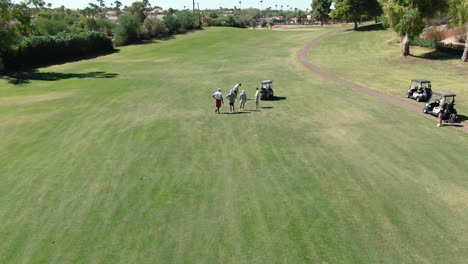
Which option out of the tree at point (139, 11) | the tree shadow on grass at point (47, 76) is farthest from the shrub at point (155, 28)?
the tree shadow on grass at point (47, 76)

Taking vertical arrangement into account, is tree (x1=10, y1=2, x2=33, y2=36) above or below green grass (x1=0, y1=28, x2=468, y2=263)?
above

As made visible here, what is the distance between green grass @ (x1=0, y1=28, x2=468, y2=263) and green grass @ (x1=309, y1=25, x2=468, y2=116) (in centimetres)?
694

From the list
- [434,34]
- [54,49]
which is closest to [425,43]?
[434,34]

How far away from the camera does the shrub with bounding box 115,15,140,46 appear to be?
3041 inches

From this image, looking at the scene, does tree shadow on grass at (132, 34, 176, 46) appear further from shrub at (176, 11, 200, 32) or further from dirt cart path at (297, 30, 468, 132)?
dirt cart path at (297, 30, 468, 132)

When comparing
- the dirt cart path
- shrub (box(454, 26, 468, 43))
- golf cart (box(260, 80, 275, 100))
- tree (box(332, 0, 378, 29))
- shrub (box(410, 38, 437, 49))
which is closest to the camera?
the dirt cart path

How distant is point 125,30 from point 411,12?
181ft

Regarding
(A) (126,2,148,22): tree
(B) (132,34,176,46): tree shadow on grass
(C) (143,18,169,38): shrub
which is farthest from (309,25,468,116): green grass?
(A) (126,2,148,22): tree

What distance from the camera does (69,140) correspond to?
2166cm

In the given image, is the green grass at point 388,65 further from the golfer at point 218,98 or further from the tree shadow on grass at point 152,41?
the tree shadow on grass at point 152,41

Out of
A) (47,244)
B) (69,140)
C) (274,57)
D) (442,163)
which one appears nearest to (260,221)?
(47,244)

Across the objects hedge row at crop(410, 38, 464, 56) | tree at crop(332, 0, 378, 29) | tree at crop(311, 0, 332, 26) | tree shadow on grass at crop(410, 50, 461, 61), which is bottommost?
tree shadow on grass at crop(410, 50, 461, 61)

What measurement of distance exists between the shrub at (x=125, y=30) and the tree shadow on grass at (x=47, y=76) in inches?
1284

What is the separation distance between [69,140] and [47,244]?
10.7m
